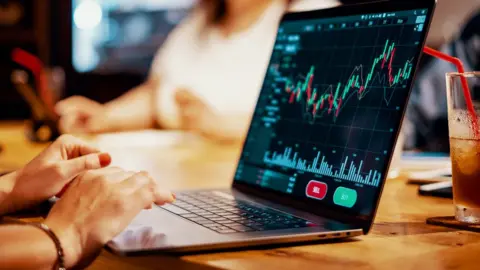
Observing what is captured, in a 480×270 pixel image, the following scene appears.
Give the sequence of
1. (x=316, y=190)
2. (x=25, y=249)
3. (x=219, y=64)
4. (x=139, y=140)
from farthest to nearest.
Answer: (x=219, y=64), (x=139, y=140), (x=316, y=190), (x=25, y=249)

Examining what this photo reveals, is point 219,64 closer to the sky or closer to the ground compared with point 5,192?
closer to the sky

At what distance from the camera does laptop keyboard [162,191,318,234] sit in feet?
2.49

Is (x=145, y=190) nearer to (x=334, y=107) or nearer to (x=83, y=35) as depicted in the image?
(x=334, y=107)

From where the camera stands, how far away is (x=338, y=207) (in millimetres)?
819

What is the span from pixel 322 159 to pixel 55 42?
3814 mm

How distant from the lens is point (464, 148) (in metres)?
0.81

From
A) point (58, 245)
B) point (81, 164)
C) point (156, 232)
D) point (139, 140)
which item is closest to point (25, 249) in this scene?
point (58, 245)

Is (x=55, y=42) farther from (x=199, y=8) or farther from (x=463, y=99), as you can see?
(x=463, y=99)

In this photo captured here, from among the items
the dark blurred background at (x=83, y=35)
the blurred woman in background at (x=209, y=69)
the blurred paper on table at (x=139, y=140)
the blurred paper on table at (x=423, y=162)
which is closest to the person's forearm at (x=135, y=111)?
the blurred woman in background at (x=209, y=69)

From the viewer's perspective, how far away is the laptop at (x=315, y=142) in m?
0.74

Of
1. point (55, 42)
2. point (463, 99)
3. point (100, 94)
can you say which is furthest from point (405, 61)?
point (55, 42)

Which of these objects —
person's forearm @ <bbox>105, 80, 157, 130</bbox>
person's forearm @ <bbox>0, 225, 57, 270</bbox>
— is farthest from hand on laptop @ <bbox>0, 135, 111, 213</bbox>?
person's forearm @ <bbox>105, 80, 157, 130</bbox>

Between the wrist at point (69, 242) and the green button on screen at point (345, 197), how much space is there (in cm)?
32

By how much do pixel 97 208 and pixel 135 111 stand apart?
2.19m
